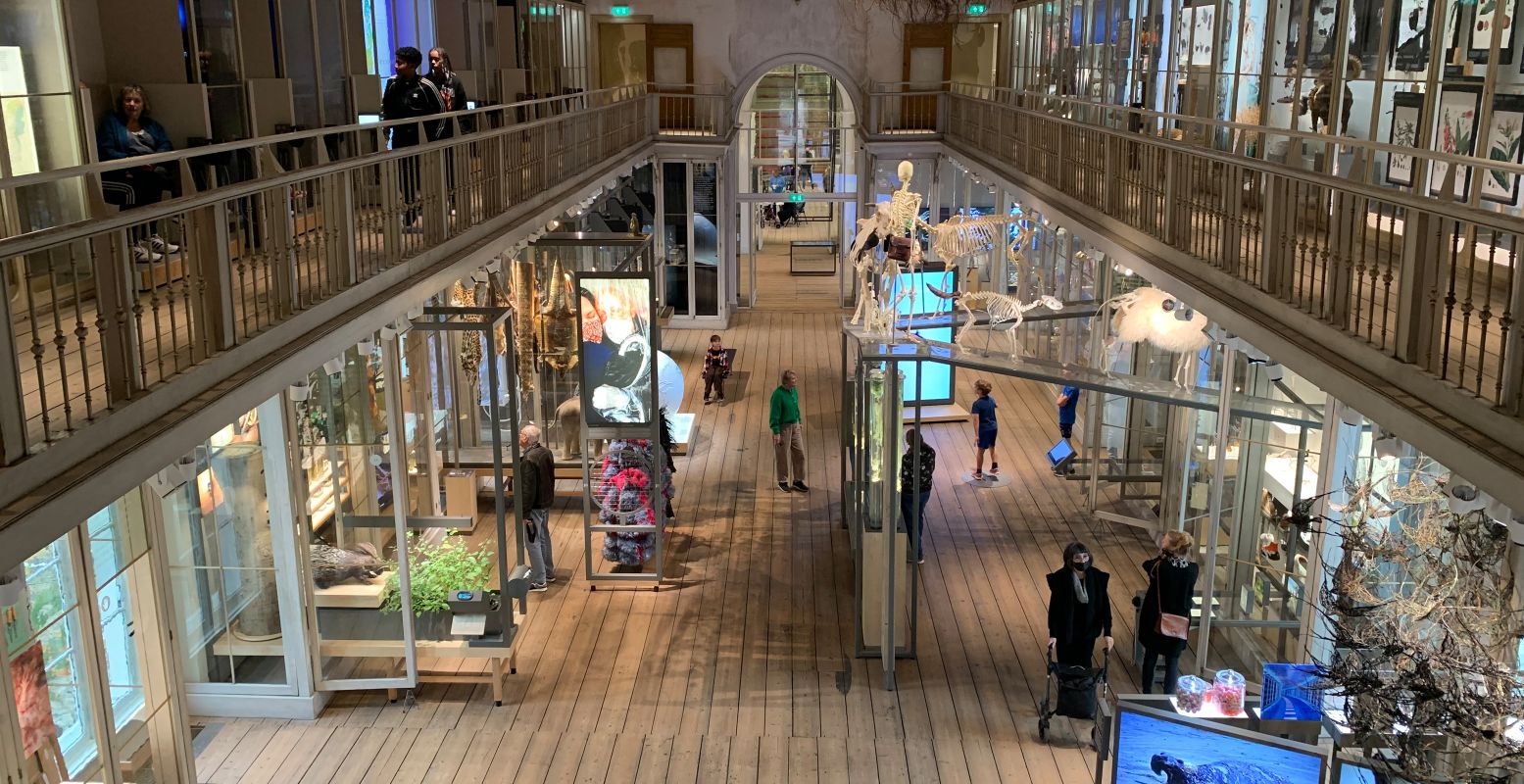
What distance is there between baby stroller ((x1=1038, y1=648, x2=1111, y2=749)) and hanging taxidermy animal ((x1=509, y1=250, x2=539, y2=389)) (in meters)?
6.24

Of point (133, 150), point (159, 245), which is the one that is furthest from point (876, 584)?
point (133, 150)

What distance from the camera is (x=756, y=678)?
9070mm

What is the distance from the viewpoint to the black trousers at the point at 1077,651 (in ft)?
27.2

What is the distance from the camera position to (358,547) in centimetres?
884

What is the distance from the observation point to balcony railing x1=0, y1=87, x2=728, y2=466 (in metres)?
4.02

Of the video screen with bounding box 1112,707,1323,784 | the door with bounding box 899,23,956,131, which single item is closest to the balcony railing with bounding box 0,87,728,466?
the video screen with bounding box 1112,707,1323,784

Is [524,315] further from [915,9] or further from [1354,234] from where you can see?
[915,9]

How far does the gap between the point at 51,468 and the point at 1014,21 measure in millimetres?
19432

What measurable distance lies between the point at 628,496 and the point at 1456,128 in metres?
6.95

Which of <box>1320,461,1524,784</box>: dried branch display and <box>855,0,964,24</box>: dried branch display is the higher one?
<box>855,0,964,24</box>: dried branch display

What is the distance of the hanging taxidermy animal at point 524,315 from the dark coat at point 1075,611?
6013mm

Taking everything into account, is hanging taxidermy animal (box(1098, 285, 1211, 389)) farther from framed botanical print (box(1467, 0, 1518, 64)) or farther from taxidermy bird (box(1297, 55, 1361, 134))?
framed botanical print (box(1467, 0, 1518, 64))

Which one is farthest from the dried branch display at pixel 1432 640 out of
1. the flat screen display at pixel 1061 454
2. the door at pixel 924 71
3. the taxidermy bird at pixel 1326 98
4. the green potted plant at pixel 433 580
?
the door at pixel 924 71

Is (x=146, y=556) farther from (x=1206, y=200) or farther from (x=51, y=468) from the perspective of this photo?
(x=1206, y=200)
